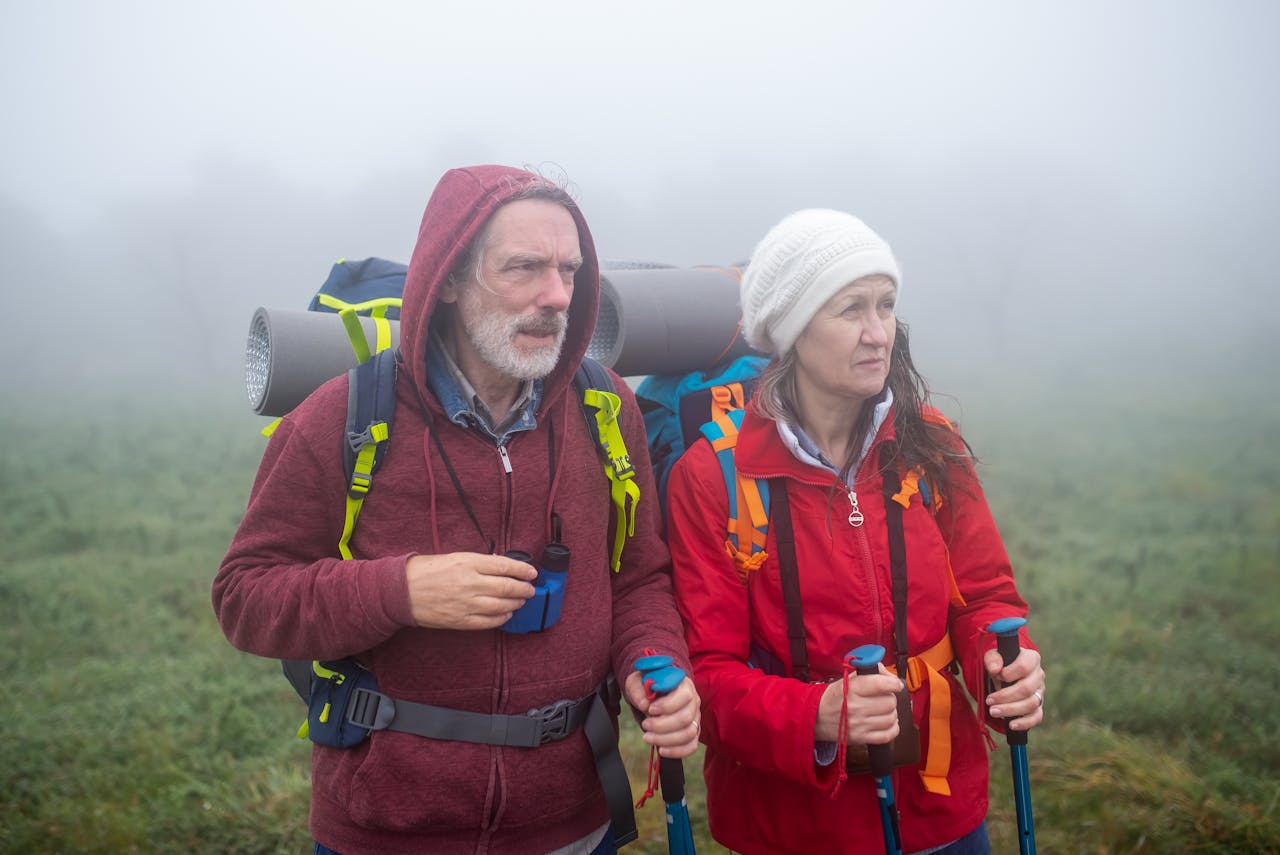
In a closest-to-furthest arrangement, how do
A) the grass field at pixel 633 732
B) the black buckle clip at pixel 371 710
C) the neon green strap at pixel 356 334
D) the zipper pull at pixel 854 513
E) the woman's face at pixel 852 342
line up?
the black buckle clip at pixel 371 710
the neon green strap at pixel 356 334
the zipper pull at pixel 854 513
the woman's face at pixel 852 342
the grass field at pixel 633 732

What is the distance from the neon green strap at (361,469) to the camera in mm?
2133

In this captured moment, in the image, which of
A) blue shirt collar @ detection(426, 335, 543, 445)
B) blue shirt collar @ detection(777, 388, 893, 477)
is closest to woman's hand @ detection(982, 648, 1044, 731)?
blue shirt collar @ detection(777, 388, 893, 477)

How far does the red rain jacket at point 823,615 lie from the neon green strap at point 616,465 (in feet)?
0.74

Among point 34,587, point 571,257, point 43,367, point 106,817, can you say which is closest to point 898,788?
point 571,257

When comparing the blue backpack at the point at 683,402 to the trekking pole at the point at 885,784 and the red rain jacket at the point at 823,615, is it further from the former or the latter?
the trekking pole at the point at 885,784

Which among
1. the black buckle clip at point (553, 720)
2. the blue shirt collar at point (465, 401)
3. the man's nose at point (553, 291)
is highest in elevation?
the man's nose at point (553, 291)

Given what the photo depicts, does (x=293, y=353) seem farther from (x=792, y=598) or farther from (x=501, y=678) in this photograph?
(x=792, y=598)

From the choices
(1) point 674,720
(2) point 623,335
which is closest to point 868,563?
(1) point 674,720

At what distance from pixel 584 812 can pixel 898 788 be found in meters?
0.95

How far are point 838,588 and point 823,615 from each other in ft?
0.32

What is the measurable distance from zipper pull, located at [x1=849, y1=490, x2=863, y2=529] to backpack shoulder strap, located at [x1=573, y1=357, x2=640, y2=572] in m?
0.65

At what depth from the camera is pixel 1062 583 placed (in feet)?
35.1

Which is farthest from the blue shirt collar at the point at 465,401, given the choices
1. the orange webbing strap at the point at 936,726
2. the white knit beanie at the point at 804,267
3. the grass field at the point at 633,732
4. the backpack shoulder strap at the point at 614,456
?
the grass field at the point at 633,732

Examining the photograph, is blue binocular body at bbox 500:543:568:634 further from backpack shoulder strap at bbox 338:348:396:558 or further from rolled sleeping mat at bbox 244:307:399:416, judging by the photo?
rolled sleeping mat at bbox 244:307:399:416
